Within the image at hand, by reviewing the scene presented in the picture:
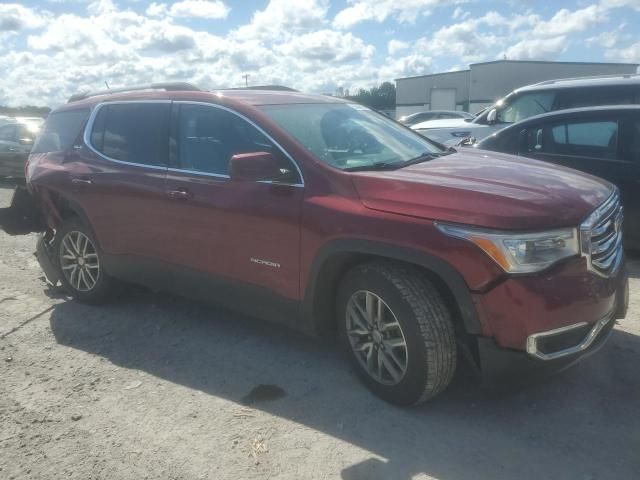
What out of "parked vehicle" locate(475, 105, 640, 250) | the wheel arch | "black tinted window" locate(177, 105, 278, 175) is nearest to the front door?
"black tinted window" locate(177, 105, 278, 175)

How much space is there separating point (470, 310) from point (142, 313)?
308cm

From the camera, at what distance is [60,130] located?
16.9 feet

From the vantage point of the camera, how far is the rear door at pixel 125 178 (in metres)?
4.26

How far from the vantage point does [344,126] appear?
13.2ft

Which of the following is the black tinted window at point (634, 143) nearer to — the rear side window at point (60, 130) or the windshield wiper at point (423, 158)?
the windshield wiper at point (423, 158)

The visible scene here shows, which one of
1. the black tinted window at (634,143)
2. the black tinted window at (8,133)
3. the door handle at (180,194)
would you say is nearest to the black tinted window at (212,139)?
the door handle at (180,194)

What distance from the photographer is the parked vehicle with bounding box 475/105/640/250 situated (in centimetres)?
549

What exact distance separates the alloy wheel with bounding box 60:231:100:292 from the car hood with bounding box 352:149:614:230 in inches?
110

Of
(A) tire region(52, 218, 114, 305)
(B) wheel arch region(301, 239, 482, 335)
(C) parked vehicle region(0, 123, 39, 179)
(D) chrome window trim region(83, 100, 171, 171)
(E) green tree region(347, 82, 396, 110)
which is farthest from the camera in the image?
(E) green tree region(347, 82, 396, 110)

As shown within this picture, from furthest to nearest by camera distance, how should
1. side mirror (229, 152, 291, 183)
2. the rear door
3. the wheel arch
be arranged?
the rear door
side mirror (229, 152, 291, 183)
the wheel arch

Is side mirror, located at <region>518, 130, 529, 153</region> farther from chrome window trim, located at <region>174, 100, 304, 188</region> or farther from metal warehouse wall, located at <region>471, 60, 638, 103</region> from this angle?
metal warehouse wall, located at <region>471, 60, 638, 103</region>

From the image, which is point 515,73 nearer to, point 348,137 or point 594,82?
point 594,82

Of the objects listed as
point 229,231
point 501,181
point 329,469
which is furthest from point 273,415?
point 501,181

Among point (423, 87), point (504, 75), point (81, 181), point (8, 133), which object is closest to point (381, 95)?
point (423, 87)
